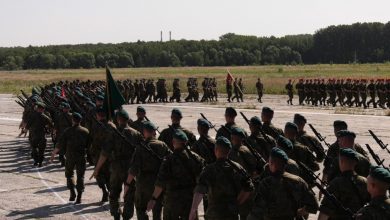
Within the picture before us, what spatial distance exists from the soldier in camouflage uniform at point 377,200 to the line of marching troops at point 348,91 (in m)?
27.1

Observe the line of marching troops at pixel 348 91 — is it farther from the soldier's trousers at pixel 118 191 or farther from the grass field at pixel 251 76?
the soldier's trousers at pixel 118 191

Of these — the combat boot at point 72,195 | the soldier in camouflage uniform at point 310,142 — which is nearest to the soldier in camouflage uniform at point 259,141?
the soldier in camouflage uniform at point 310,142

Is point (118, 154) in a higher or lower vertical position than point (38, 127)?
higher

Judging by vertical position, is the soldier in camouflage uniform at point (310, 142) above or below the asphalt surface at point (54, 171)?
above

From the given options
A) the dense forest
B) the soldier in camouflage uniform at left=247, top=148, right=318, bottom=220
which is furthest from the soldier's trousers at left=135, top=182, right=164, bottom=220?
the dense forest

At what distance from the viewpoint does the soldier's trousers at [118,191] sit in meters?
8.98

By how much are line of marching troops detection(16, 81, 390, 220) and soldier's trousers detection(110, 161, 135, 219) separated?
2cm

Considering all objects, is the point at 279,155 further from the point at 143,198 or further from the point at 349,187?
the point at 143,198

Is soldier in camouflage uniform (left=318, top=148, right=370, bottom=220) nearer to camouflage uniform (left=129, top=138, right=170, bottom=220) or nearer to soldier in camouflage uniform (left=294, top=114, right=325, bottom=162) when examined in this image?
camouflage uniform (left=129, top=138, right=170, bottom=220)

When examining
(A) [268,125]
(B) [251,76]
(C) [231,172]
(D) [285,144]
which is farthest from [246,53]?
(C) [231,172]

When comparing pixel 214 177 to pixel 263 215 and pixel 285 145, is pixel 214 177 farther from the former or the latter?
pixel 285 145

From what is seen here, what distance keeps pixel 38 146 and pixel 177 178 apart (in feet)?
28.7

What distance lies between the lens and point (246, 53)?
453 ft

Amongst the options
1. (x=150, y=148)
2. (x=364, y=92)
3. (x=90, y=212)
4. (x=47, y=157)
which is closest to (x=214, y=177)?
(x=150, y=148)
